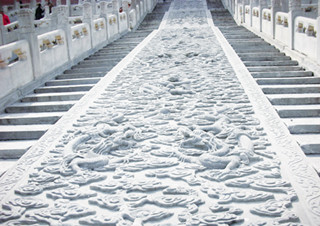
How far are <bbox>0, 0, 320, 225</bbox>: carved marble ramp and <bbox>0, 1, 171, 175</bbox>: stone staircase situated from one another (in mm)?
461

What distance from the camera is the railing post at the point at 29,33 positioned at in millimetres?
7832

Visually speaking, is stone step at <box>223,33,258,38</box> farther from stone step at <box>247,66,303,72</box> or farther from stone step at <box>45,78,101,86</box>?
stone step at <box>45,78,101,86</box>

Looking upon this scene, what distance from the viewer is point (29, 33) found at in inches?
309

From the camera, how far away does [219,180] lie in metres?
3.82

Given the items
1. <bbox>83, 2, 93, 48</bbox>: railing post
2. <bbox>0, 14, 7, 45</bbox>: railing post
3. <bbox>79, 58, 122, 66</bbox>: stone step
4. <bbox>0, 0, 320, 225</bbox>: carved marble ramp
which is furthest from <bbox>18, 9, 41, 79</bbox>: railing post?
<bbox>0, 14, 7, 45</bbox>: railing post

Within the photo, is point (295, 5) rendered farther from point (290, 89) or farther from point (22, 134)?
point (22, 134)

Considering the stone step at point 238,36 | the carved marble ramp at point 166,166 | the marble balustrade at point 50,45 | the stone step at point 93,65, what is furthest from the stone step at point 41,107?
the stone step at point 238,36

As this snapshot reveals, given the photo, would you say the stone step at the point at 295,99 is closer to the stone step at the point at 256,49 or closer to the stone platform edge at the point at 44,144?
the stone platform edge at the point at 44,144

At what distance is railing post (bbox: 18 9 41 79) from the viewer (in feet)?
25.7

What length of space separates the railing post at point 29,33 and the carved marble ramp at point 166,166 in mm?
1655

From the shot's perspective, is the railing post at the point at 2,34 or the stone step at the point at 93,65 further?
the railing post at the point at 2,34

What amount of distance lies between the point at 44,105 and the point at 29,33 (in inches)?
72.3

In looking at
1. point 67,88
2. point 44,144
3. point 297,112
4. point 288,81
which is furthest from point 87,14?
point 297,112

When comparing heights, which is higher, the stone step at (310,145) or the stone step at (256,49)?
the stone step at (256,49)
